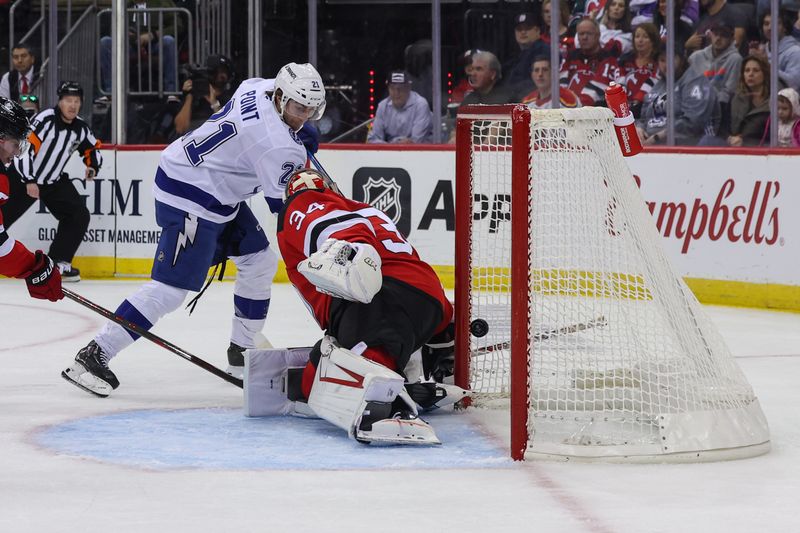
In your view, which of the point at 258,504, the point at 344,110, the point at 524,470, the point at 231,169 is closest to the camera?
the point at 258,504

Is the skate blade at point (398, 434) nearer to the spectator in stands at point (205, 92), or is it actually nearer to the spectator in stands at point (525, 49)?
the spectator in stands at point (525, 49)

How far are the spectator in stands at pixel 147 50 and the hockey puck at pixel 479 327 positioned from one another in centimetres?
464

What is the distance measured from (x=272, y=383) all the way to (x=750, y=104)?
13.2 feet

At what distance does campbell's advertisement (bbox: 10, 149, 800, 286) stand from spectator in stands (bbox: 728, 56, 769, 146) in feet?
2.03

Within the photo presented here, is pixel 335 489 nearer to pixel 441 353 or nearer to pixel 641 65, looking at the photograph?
pixel 441 353

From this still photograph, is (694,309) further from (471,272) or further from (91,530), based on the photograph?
(91,530)

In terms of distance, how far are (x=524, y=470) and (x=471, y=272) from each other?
0.94 meters

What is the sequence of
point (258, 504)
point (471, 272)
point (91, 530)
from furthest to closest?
1. point (471, 272)
2. point (258, 504)
3. point (91, 530)

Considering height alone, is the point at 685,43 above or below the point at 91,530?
above

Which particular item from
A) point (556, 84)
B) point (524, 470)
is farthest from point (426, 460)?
point (556, 84)

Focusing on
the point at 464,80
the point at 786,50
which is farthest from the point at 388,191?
the point at 786,50

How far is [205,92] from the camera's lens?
807cm

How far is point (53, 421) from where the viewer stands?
3592mm

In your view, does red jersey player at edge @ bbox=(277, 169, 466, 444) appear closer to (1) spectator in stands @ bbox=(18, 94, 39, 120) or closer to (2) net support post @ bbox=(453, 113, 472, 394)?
(2) net support post @ bbox=(453, 113, 472, 394)
